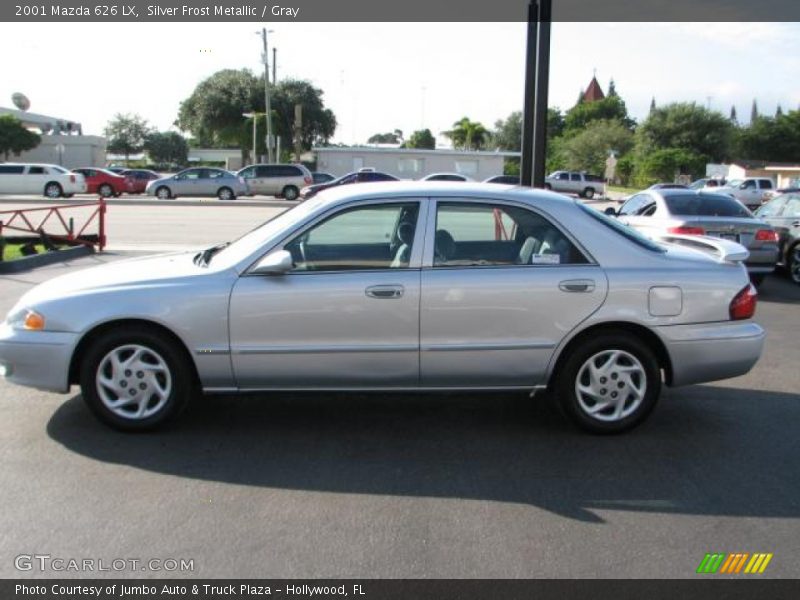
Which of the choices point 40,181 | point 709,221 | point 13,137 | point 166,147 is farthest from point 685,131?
point 709,221

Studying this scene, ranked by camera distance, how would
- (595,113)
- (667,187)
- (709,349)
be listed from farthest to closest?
1. (595,113)
2. (667,187)
3. (709,349)

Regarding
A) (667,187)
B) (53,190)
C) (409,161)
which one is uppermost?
(409,161)

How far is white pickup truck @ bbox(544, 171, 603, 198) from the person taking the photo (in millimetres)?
45544

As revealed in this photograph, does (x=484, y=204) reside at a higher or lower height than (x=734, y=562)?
higher

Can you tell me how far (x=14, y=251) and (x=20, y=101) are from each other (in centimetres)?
6972

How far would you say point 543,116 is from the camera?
36.2 ft

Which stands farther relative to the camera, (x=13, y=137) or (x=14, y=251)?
(x=13, y=137)

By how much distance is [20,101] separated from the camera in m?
74.9

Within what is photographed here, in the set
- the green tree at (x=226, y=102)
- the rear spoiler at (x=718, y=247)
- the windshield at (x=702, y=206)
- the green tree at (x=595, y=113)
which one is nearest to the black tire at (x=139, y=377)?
the rear spoiler at (x=718, y=247)

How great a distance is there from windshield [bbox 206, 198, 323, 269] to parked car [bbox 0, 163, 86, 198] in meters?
32.7

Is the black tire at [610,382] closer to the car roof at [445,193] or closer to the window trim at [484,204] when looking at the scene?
the window trim at [484,204]

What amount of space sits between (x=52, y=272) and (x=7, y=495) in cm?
892

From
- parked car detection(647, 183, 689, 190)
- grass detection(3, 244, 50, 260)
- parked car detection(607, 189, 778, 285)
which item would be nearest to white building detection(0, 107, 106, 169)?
parked car detection(647, 183, 689, 190)

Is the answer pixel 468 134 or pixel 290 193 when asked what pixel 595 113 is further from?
pixel 290 193
